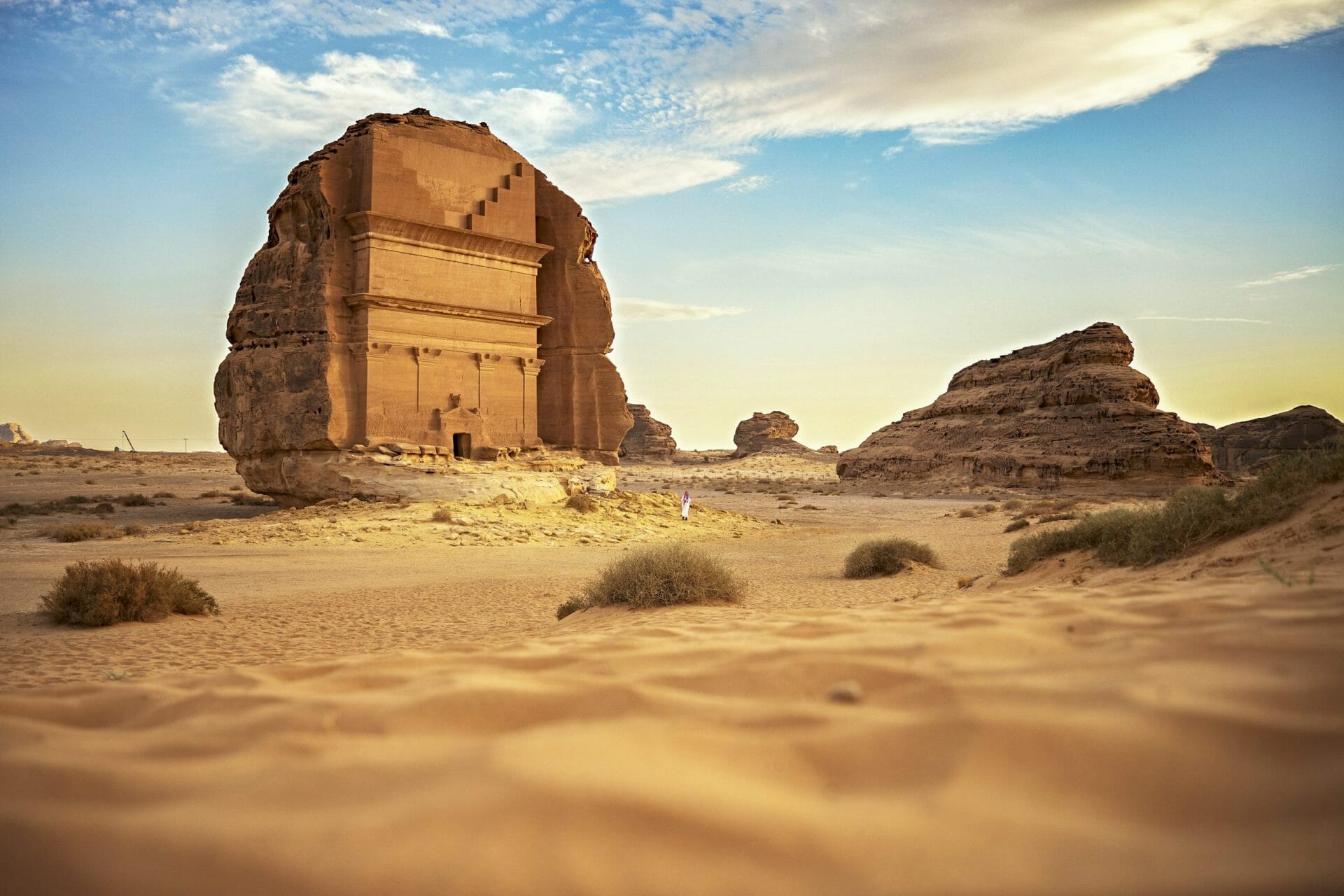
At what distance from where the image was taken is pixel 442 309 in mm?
21469

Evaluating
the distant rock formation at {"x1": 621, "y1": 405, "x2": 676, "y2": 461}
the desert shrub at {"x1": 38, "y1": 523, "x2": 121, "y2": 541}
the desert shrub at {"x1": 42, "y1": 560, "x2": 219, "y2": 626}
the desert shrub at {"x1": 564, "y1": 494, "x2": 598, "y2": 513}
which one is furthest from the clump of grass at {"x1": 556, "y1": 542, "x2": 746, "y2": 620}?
the distant rock formation at {"x1": 621, "y1": 405, "x2": 676, "y2": 461}

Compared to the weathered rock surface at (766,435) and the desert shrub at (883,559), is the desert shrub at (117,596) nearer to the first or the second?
the desert shrub at (883,559)

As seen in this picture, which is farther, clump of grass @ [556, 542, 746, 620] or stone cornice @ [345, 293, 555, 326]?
stone cornice @ [345, 293, 555, 326]

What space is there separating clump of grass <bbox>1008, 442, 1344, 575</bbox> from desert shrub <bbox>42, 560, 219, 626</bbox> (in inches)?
380

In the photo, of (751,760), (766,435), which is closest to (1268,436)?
(766,435)

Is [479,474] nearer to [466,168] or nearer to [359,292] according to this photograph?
[359,292]

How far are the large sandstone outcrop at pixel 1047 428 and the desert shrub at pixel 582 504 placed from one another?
2747cm

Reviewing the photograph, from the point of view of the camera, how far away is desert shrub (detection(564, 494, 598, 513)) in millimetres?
21500

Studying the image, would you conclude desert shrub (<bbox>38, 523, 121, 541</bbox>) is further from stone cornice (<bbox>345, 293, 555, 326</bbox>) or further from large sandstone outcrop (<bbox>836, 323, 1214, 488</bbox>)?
large sandstone outcrop (<bbox>836, 323, 1214, 488</bbox>)

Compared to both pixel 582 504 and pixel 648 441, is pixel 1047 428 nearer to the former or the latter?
pixel 582 504

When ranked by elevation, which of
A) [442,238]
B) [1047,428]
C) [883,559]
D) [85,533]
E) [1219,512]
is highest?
[442,238]

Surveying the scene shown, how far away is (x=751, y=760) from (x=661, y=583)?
22.3ft

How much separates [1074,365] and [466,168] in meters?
37.8

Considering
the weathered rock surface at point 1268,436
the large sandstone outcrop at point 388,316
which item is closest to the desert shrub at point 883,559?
the large sandstone outcrop at point 388,316
